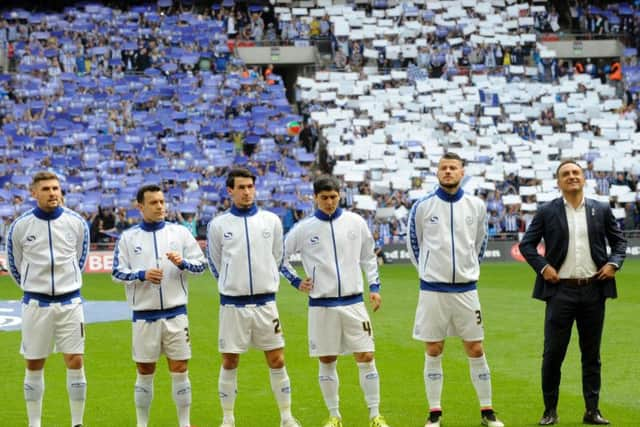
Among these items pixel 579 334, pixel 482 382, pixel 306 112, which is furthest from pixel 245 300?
pixel 306 112

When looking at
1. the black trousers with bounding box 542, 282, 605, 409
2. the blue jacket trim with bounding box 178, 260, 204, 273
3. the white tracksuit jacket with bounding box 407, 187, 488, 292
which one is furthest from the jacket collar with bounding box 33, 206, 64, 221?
the black trousers with bounding box 542, 282, 605, 409

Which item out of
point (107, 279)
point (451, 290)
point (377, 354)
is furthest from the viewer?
point (107, 279)

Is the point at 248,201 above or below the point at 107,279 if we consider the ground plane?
above

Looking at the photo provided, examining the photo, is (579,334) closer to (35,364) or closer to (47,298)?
(47,298)

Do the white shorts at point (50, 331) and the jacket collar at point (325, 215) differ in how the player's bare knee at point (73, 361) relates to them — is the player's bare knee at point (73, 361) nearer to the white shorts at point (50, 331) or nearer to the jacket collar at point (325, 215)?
the white shorts at point (50, 331)

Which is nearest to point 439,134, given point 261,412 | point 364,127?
point 364,127

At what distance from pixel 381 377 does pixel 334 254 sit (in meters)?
3.19

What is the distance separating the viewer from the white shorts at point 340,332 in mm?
9852

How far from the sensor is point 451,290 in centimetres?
986

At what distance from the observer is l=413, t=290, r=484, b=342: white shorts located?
9.84 m

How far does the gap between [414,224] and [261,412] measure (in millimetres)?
2401

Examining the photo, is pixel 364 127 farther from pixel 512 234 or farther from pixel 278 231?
pixel 278 231

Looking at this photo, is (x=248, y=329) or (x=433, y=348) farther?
(x=433, y=348)

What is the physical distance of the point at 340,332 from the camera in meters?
9.89
